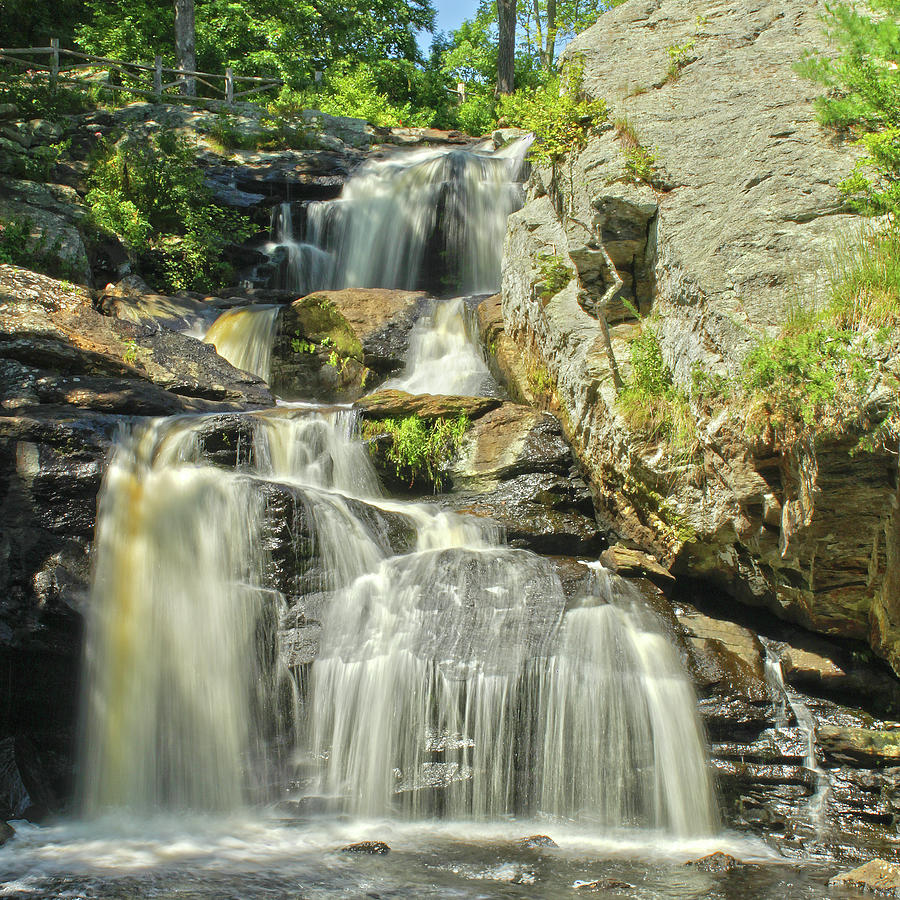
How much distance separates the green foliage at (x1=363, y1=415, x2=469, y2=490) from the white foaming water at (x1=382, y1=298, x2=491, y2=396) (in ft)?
6.02

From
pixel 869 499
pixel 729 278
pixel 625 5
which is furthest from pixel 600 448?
pixel 625 5

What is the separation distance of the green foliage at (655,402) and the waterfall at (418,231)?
6.98 m

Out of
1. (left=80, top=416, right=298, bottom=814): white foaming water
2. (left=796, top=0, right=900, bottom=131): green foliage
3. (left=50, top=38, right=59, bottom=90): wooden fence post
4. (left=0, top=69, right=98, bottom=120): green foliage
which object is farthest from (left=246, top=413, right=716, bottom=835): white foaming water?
(left=50, top=38, right=59, bottom=90): wooden fence post

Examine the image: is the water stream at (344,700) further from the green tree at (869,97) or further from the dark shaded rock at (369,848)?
the green tree at (869,97)

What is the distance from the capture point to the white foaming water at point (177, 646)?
5.61 meters

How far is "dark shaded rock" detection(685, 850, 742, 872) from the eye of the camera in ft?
14.7

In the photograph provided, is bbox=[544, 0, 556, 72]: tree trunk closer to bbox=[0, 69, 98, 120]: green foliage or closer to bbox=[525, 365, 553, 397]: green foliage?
bbox=[0, 69, 98, 120]: green foliage

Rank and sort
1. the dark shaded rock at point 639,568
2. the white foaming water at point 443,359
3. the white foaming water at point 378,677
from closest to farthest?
the white foaming water at point 378,677 < the dark shaded rock at point 639,568 < the white foaming water at point 443,359

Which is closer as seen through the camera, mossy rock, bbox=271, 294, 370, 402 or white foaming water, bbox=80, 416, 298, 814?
white foaming water, bbox=80, 416, 298, 814

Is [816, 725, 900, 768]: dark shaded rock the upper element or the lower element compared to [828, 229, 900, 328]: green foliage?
lower

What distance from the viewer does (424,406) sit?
847 cm

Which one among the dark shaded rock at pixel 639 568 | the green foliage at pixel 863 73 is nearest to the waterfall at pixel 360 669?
the dark shaded rock at pixel 639 568

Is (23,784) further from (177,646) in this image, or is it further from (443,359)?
(443,359)

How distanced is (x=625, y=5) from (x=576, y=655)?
806cm
